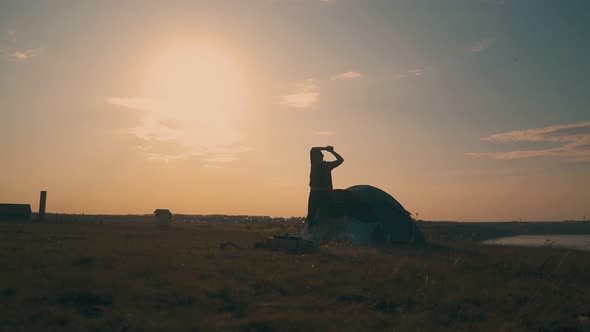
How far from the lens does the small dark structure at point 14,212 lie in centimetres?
7225

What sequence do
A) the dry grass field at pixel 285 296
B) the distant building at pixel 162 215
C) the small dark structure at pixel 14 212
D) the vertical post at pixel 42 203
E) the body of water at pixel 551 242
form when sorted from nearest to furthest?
1. the dry grass field at pixel 285 296
2. the body of water at pixel 551 242
3. the vertical post at pixel 42 203
4. the small dark structure at pixel 14 212
5. the distant building at pixel 162 215

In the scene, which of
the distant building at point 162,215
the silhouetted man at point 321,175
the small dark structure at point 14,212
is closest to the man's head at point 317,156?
the silhouetted man at point 321,175

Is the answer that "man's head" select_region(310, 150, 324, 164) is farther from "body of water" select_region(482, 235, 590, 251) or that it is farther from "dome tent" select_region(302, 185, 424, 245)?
"body of water" select_region(482, 235, 590, 251)

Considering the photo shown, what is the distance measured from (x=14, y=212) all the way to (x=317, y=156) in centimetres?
6539

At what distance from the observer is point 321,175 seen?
97.7 ft

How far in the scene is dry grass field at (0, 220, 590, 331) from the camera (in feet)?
31.3

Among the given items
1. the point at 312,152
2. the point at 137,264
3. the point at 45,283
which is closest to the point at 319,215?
the point at 312,152

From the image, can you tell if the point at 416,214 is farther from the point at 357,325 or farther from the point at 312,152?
the point at 357,325

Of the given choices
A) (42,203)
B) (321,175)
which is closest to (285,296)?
(321,175)

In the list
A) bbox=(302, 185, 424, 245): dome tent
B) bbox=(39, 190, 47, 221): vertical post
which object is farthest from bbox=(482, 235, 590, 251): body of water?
bbox=(39, 190, 47, 221): vertical post

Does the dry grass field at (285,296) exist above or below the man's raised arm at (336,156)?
below

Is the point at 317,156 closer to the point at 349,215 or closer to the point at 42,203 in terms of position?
the point at 349,215

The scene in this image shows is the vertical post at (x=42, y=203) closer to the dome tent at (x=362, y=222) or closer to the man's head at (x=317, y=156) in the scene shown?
the dome tent at (x=362, y=222)

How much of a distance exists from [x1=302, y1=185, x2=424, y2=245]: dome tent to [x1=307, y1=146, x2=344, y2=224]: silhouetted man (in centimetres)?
59
